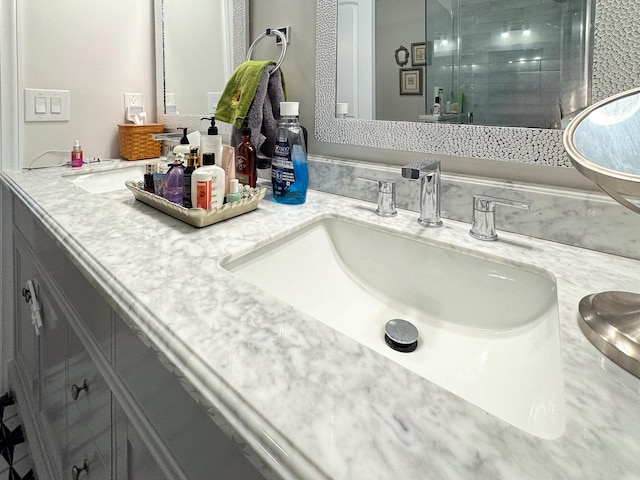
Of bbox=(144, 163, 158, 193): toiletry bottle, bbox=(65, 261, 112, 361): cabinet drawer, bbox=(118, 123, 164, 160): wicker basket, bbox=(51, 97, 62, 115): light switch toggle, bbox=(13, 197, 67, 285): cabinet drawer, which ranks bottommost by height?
bbox=(65, 261, 112, 361): cabinet drawer

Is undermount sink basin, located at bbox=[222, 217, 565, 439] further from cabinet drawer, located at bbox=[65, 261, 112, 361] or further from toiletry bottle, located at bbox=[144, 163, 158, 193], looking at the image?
toiletry bottle, located at bbox=[144, 163, 158, 193]

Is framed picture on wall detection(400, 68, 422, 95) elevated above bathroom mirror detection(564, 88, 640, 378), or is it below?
above

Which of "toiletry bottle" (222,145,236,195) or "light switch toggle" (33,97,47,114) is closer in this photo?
"toiletry bottle" (222,145,236,195)

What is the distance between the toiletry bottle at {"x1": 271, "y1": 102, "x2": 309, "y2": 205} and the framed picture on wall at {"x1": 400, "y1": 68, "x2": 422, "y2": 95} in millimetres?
246

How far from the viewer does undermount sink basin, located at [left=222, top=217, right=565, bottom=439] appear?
0.48 meters

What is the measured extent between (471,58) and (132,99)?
132cm

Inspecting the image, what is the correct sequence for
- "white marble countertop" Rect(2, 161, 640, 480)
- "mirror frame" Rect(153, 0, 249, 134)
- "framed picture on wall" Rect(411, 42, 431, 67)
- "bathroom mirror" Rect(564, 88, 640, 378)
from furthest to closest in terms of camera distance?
"mirror frame" Rect(153, 0, 249, 134)
"framed picture on wall" Rect(411, 42, 431, 67)
"bathroom mirror" Rect(564, 88, 640, 378)
"white marble countertop" Rect(2, 161, 640, 480)

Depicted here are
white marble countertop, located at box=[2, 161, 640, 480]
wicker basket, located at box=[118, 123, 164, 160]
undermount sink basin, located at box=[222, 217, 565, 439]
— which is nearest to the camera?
white marble countertop, located at box=[2, 161, 640, 480]

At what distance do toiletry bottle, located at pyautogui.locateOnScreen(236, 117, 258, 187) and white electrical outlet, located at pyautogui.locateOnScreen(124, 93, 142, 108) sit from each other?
2.65 ft

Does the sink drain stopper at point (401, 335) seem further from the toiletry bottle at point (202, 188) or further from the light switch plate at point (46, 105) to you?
the light switch plate at point (46, 105)

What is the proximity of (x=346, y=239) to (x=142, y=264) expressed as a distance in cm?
42

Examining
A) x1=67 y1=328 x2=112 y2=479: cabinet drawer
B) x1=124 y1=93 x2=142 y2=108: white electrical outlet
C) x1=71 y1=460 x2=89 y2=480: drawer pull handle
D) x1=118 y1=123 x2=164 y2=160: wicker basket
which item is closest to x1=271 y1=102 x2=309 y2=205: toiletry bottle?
x1=67 y1=328 x2=112 y2=479: cabinet drawer

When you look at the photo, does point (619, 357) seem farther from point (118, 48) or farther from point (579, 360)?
point (118, 48)

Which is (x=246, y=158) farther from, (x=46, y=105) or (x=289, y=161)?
(x=46, y=105)
